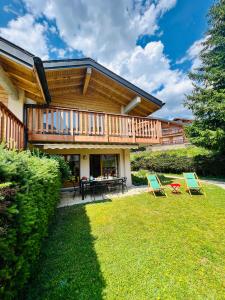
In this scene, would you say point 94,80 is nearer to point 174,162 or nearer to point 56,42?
point 56,42

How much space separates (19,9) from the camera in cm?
950

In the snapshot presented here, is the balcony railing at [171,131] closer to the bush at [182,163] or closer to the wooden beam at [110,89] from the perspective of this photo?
the bush at [182,163]

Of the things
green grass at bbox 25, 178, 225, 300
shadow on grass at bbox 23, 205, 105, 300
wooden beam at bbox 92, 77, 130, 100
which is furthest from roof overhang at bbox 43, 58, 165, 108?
shadow on grass at bbox 23, 205, 105, 300

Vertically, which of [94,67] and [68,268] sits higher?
[94,67]

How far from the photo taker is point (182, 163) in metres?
17.2

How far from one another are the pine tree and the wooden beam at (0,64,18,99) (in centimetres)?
1308

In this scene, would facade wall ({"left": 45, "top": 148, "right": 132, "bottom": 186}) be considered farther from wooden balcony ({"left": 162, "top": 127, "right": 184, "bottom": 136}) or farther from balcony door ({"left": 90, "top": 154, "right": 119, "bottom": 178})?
wooden balcony ({"left": 162, "top": 127, "right": 184, "bottom": 136})

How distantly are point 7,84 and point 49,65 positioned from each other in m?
2.48

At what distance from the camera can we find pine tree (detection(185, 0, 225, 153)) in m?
12.7

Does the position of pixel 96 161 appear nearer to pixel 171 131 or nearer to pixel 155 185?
pixel 155 185

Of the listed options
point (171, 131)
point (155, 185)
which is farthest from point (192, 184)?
point (171, 131)

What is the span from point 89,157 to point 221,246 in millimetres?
8990

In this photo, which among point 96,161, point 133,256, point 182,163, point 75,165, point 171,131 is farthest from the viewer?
point 171,131

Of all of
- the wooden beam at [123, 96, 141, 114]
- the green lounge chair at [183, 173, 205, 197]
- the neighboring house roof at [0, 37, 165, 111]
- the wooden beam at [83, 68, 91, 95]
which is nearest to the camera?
the neighboring house roof at [0, 37, 165, 111]
